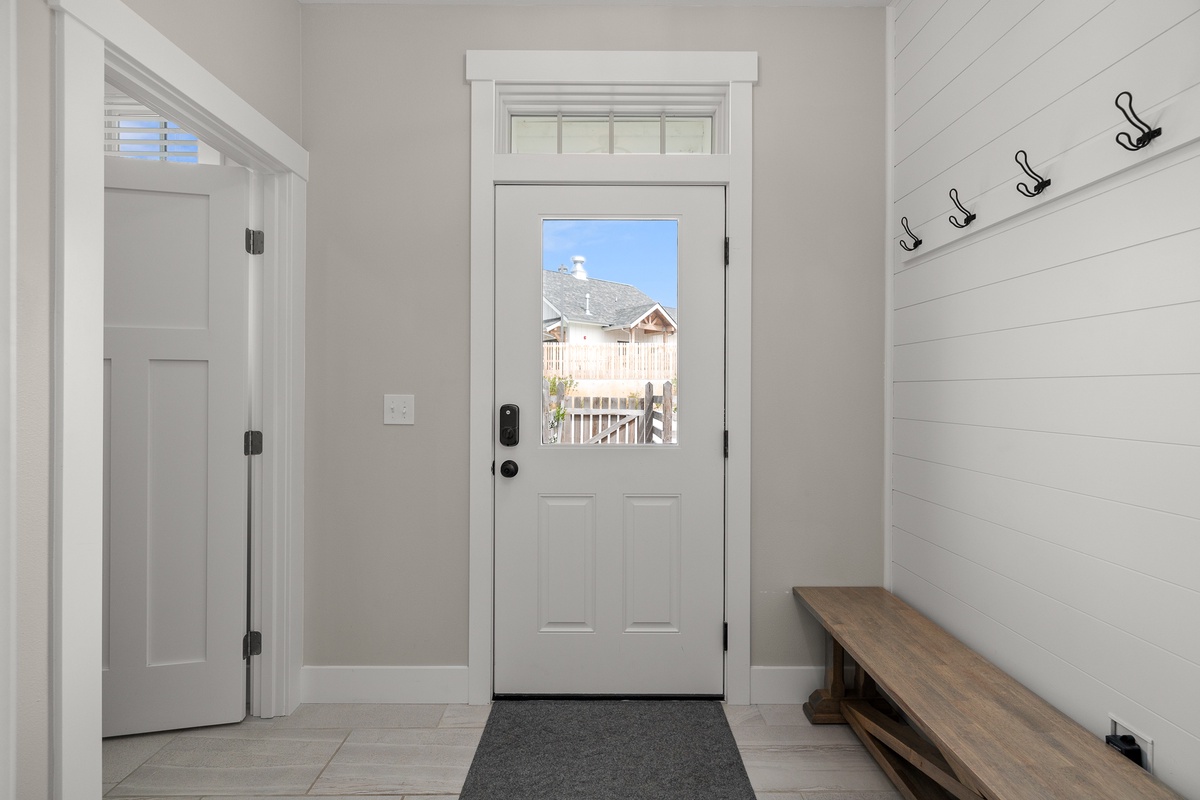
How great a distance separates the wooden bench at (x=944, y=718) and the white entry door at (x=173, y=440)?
1.97 metres

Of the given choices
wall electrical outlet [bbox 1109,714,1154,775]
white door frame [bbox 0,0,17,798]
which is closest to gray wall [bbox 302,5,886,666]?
wall electrical outlet [bbox 1109,714,1154,775]

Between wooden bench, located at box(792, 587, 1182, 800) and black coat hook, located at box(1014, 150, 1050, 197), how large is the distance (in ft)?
3.87

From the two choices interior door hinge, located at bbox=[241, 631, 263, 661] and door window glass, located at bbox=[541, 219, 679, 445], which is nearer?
interior door hinge, located at bbox=[241, 631, 263, 661]

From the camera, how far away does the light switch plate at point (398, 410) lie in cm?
248

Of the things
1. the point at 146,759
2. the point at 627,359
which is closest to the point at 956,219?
the point at 627,359

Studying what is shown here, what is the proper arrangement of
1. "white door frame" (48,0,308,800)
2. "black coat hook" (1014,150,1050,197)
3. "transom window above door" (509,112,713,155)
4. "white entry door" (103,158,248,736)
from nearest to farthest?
"white door frame" (48,0,308,800)
"black coat hook" (1014,150,1050,197)
"white entry door" (103,158,248,736)
"transom window above door" (509,112,713,155)

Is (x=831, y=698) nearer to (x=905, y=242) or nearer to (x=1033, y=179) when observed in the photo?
(x=905, y=242)

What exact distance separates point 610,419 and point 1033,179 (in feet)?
4.75

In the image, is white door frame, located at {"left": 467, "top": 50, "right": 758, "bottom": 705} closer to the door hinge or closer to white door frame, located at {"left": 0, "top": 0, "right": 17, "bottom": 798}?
the door hinge

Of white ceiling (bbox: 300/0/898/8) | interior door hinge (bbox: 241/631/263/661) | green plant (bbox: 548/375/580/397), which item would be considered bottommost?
interior door hinge (bbox: 241/631/263/661)

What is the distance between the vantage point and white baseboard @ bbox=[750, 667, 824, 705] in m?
2.49

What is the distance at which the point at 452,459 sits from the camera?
8.18ft

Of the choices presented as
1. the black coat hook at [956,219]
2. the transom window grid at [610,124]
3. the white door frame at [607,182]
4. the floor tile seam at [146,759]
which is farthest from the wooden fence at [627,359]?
the floor tile seam at [146,759]

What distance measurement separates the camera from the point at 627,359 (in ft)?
8.30
